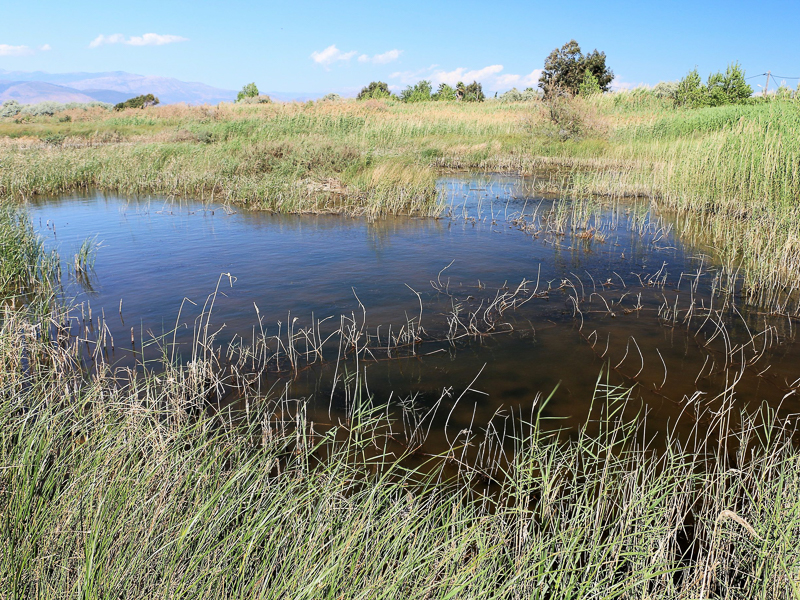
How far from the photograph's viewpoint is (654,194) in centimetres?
1331

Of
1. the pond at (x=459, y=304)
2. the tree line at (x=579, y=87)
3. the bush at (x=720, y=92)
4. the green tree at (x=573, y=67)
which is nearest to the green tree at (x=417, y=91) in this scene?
the tree line at (x=579, y=87)

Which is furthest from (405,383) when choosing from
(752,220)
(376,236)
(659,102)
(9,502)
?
(659,102)

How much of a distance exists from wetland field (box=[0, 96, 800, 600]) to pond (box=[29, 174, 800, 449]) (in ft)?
0.18

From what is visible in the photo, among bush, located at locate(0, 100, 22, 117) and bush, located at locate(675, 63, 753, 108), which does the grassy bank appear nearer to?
bush, located at locate(675, 63, 753, 108)

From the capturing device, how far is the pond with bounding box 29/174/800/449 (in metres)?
4.94

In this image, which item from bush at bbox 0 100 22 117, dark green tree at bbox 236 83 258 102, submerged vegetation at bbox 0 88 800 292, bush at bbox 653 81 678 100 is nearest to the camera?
submerged vegetation at bbox 0 88 800 292

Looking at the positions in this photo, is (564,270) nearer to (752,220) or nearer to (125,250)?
(752,220)

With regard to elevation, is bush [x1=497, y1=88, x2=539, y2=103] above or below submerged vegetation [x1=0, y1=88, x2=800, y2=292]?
above

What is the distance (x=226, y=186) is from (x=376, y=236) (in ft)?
20.4

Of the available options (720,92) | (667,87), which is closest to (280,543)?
(720,92)

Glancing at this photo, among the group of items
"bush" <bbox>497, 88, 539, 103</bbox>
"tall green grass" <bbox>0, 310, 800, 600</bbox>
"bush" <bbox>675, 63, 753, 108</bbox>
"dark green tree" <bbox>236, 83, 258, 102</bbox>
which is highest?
"dark green tree" <bbox>236, 83, 258, 102</bbox>

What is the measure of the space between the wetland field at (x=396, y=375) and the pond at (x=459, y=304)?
0.05m

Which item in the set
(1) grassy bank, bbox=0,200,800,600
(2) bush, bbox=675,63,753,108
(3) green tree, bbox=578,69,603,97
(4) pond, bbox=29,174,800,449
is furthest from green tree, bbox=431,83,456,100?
(1) grassy bank, bbox=0,200,800,600

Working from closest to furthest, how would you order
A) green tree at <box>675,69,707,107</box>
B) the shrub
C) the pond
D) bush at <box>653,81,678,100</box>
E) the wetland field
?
the wetland field
the pond
green tree at <box>675,69,707,107</box>
bush at <box>653,81,678,100</box>
the shrub
